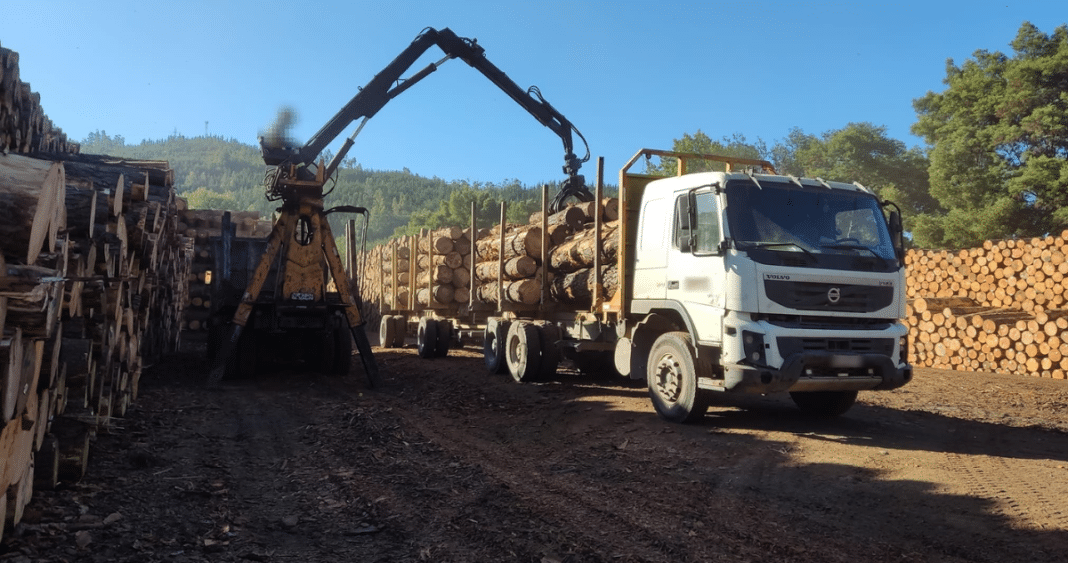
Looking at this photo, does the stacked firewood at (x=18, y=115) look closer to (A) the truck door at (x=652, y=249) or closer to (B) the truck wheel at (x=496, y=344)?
(A) the truck door at (x=652, y=249)

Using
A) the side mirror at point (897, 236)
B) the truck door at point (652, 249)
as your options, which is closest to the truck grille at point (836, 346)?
the side mirror at point (897, 236)

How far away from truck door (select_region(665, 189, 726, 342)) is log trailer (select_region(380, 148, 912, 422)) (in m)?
0.01

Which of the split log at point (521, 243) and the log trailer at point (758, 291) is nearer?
the log trailer at point (758, 291)

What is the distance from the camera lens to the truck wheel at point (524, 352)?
10.5 meters

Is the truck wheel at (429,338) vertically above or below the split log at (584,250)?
below

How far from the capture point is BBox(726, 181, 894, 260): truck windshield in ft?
23.0

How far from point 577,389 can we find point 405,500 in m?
5.54

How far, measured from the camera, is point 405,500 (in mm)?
4973

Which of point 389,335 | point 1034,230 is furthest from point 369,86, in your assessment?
point 1034,230

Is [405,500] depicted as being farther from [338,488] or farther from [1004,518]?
[1004,518]

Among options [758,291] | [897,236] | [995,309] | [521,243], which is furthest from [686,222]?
[995,309]

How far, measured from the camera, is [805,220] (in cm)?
724

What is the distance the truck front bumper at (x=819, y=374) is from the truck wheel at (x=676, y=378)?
0.38 m

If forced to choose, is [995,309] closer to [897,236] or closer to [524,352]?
[897,236]
